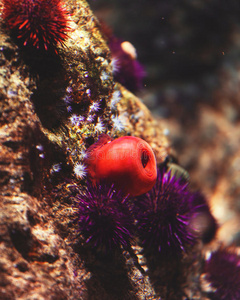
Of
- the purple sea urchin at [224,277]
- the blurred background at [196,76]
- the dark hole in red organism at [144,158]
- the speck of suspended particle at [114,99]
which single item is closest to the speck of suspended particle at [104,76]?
the speck of suspended particle at [114,99]

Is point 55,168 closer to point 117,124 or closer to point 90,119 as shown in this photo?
point 90,119

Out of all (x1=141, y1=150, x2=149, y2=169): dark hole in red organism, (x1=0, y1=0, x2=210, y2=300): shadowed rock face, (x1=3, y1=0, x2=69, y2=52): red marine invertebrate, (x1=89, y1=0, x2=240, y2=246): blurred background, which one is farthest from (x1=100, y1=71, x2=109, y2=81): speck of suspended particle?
(x1=89, y1=0, x2=240, y2=246): blurred background

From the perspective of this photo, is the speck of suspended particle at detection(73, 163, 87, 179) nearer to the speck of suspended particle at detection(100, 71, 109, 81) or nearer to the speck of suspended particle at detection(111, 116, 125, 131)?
the speck of suspended particle at detection(111, 116, 125, 131)

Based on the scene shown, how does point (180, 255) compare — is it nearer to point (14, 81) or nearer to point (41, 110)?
point (41, 110)

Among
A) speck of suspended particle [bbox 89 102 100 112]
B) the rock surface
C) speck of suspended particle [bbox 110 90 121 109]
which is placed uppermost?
speck of suspended particle [bbox 110 90 121 109]

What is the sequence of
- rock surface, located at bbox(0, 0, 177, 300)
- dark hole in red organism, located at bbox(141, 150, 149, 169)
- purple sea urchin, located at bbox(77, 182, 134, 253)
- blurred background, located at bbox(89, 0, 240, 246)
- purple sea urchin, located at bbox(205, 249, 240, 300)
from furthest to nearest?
blurred background, located at bbox(89, 0, 240, 246) → purple sea urchin, located at bbox(205, 249, 240, 300) → dark hole in red organism, located at bbox(141, 150, 149, 169) → purple sea urchin, located at bbox(77, 182, 134, 253) → rock surface, located at bbox(0, 0, 177, 300)

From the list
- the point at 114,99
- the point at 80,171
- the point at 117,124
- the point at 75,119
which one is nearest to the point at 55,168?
the point at 80,171

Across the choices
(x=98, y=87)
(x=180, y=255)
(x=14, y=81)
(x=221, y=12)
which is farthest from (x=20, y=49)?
(x=221, y=12)
